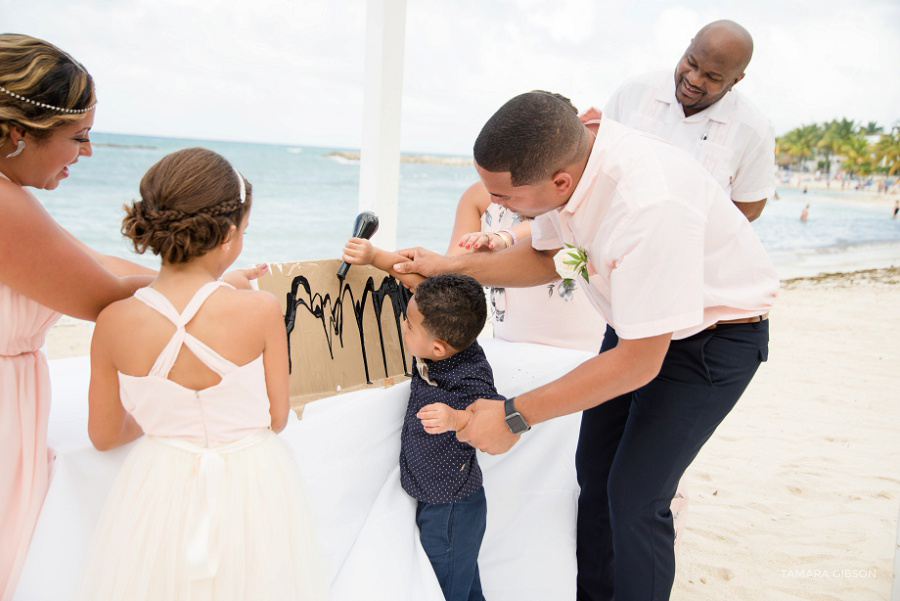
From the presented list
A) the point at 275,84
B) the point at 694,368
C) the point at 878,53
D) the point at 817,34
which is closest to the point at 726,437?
the point at 694,368

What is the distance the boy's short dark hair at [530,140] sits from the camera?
4.60 feet

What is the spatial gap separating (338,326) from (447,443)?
599mm

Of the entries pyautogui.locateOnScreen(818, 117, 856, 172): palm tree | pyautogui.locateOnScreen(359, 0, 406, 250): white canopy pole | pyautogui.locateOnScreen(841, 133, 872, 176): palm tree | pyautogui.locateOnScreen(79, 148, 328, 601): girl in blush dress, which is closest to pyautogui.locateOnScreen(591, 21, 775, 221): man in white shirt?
pyautogui.locateOnScreen(359, 0, 406, 250): white canopy pole

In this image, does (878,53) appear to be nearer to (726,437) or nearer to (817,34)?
(817,34)

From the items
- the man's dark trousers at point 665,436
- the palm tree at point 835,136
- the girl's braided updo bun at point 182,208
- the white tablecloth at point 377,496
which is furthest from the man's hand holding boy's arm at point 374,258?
the palm tree at point 835,136

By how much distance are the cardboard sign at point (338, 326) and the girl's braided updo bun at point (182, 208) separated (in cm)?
65

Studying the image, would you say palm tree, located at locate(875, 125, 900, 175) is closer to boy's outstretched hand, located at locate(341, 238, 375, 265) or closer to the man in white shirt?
the man in white shirt

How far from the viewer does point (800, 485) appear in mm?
3820

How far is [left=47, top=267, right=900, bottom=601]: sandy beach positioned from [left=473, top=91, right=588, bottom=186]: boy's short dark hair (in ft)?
7.10

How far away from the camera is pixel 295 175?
2975 cm

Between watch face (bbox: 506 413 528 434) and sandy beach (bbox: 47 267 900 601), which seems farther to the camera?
sandy beach (bbox: 47 267 900 601)

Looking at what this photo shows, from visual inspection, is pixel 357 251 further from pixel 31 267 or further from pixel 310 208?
pixel 310 208

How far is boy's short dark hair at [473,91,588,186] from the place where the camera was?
140 cm

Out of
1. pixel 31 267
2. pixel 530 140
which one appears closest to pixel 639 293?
pixel 530 140
